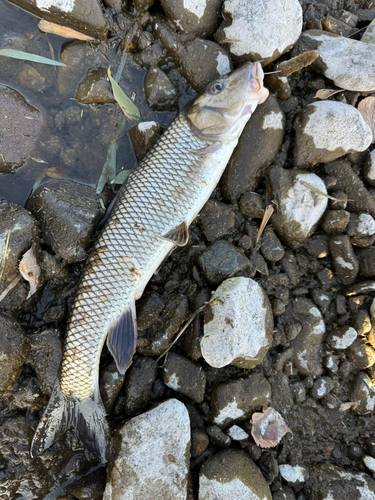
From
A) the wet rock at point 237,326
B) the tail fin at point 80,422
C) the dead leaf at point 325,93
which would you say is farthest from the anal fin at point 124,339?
the dead leaf at point 325,93

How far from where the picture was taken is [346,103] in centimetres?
305

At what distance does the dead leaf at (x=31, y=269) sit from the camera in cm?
247

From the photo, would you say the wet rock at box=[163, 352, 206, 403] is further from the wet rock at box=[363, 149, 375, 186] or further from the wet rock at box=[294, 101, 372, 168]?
the wet rock at box=[363, 149, 375, 186]

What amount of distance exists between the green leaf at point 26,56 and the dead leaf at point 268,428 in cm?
372

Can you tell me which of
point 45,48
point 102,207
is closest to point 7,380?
point 102,207

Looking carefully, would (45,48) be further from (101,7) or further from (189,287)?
(189,287)

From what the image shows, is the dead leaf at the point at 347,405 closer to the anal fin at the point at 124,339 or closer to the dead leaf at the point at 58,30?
the anal fin at the point at 124,339

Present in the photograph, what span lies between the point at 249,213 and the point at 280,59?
1.61 meters

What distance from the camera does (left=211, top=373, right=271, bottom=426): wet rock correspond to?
2.59 m

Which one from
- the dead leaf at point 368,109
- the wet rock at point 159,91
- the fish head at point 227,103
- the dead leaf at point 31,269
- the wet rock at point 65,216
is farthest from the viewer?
the dead leaf at point 368,109

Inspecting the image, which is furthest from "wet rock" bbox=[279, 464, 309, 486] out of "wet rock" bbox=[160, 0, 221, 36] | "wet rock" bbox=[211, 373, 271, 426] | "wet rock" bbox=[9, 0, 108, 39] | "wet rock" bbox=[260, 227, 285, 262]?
"wet rock" bbox=[9, 0, 108, 39]

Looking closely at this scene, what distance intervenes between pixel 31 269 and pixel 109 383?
3.91 ft

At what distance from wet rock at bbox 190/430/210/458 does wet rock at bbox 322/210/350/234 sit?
7.30 ft

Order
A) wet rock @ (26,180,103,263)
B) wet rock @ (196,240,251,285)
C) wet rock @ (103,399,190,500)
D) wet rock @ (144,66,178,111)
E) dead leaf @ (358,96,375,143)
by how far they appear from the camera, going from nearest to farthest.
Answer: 1. wet rock @ (103,399,190,500)
2. wet rock @ (26,180,103,263)
3. wet rock @ (196,240,251,285)
4. wet rock @ (144,66,178,111)
5. dead leaf @ (358,96,375,143)
